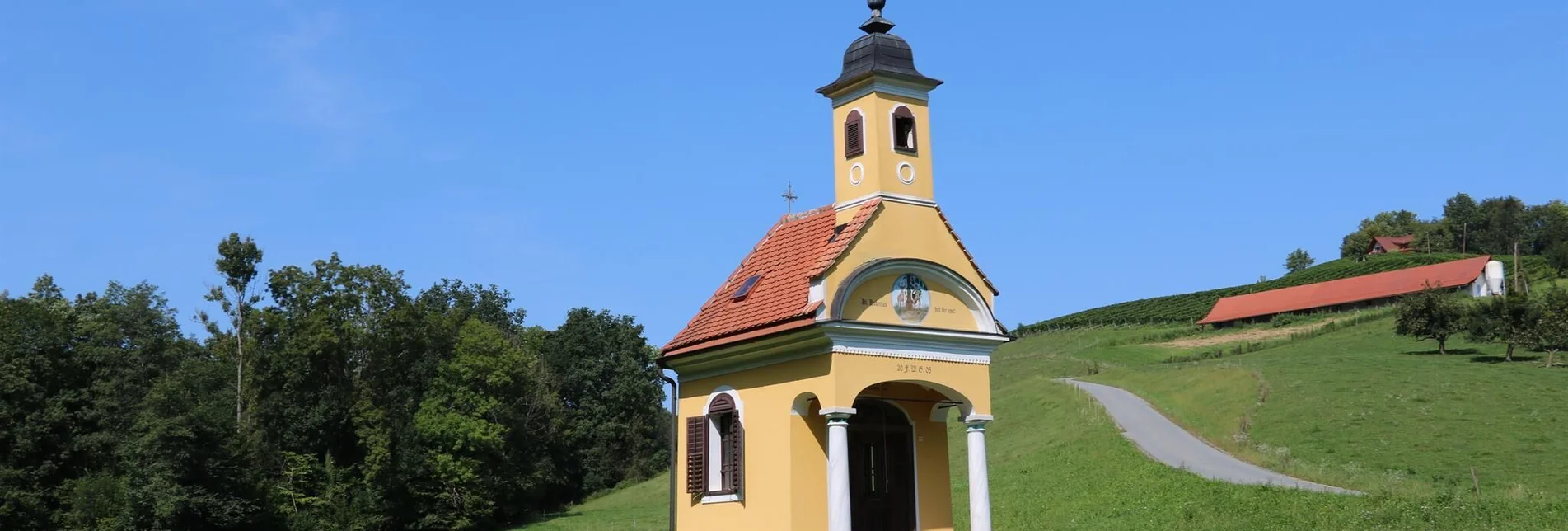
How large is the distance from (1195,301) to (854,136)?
3485 inches

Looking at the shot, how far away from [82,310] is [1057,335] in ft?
206

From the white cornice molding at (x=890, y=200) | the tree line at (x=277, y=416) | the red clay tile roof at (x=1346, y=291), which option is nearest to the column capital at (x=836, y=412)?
the white cornice molding at (x=890, y=200)

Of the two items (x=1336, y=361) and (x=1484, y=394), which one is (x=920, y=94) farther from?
(x=1336, y=361)

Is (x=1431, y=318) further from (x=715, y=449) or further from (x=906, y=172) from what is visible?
(x=715, y=449)

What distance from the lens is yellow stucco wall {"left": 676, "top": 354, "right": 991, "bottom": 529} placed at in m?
19.4

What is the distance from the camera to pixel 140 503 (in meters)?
44.3

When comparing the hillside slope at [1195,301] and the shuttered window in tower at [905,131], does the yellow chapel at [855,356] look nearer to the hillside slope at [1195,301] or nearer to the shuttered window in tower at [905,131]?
the shuttered window in tower at [905,131]

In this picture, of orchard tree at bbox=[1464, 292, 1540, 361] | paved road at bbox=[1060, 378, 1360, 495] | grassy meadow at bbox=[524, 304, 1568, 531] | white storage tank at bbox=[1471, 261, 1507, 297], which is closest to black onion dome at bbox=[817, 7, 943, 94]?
grassy meadow at bbox=[524, 304, 1568, 531]

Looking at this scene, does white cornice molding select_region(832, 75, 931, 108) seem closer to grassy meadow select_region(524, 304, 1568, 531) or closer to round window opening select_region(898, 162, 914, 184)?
round window opening select_region(898, 162, 914, 184)

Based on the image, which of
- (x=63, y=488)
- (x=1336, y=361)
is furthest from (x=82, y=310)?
(x=1336, y=361)

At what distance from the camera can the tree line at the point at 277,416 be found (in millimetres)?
45344

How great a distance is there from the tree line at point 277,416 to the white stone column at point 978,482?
1314 inches

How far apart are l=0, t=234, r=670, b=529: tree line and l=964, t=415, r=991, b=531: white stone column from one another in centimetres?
3338

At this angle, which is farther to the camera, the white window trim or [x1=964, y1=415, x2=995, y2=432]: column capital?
the white window trim
